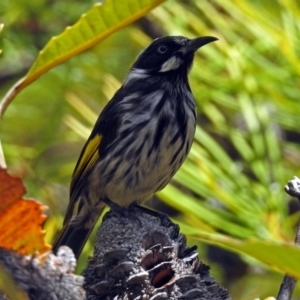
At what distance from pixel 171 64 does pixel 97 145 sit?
0.44 meters

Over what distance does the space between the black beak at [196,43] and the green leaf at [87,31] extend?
2.72ft

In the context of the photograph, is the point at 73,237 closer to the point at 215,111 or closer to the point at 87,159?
the point at 87,159

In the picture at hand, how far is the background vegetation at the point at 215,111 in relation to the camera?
2.23 m

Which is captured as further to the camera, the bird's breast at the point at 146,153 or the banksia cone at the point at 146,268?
the bird's breast at the point at 146,153

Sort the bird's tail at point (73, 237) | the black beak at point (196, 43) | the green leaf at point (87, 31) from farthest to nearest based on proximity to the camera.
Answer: the bird's tail at point (73, 237), the black beak at point (196, 43), the green leaf at point (87, 31)

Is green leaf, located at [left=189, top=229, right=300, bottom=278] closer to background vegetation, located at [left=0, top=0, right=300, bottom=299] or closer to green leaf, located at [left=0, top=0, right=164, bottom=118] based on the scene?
green leaf, located at [left=0, top=0, right=164, bottom=118]

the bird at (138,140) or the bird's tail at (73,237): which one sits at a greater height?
the bird at (138,140)

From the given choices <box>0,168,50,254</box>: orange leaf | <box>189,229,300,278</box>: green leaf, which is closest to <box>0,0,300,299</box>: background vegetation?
<box>0,168,50,254</box>: orange leaf

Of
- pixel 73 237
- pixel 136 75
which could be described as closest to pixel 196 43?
pixel 136 75

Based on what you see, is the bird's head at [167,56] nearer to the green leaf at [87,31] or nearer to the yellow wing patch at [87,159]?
the yellow wing patch at [87,159]

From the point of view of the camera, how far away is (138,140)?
2852 mm

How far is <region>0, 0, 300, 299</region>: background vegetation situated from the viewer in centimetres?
223

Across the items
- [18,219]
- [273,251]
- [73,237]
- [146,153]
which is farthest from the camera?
[73,237]

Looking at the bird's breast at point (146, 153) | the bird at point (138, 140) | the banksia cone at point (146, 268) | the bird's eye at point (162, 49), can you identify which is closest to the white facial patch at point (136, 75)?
the bird at point (138, 140)
